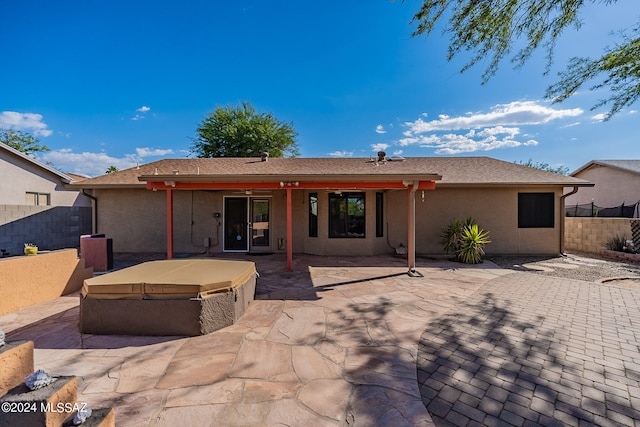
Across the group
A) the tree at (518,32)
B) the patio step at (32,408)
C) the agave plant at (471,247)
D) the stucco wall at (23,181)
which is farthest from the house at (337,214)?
the patio step at (32,408)

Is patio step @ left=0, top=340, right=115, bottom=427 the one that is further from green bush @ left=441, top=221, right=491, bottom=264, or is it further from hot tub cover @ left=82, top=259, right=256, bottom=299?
green bush @ left=441, top=221, right=491, bottom=264

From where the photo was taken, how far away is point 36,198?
1097 centimetres

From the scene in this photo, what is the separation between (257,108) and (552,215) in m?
22.1

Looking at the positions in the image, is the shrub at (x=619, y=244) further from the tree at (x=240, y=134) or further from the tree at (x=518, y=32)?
the tree at (x=240, y=134)

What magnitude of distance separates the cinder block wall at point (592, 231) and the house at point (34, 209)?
18190mm

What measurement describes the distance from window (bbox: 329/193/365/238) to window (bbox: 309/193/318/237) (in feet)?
1.61

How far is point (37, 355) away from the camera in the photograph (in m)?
2.74

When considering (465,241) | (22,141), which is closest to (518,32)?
(465,241)

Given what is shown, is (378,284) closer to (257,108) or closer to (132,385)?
(132,385)

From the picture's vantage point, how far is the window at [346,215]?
867 centimetres

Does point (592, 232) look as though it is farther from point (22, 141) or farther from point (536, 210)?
point (22, 141)

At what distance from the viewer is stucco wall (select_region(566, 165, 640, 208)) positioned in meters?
13.4

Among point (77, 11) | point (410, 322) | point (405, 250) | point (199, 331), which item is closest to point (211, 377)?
point (199, 331)

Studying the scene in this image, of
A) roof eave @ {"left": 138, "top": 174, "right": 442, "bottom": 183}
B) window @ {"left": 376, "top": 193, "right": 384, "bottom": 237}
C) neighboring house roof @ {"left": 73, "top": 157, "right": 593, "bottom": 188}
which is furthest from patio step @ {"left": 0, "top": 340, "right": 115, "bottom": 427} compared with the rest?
window @ {"left": 376, "top": 193, "right": 384, "bottom": 237}
